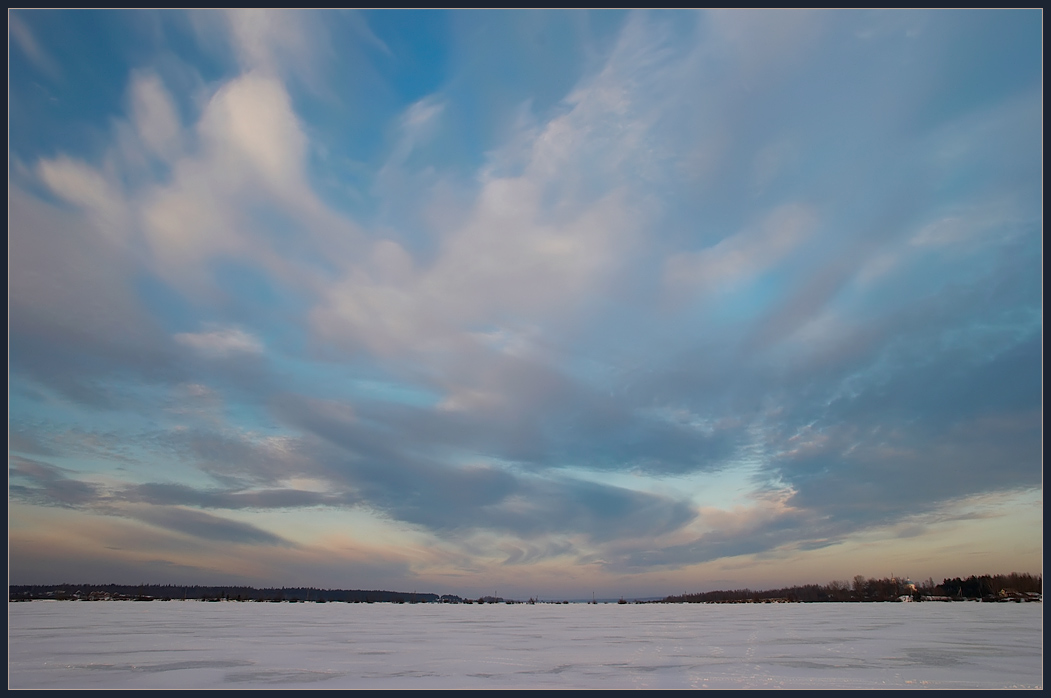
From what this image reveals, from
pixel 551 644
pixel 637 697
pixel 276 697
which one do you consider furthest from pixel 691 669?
pixel 276 697

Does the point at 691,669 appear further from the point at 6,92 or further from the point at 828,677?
the point at 6,92

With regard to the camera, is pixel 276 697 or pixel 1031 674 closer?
pixel 276 697

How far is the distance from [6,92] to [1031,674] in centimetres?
3268

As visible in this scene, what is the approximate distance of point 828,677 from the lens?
14.1 m

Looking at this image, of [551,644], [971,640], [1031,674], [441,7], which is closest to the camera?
[1031,674]

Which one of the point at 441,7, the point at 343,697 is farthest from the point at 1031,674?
the point at 441,7

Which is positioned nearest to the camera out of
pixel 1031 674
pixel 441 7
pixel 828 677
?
pixel 828 677

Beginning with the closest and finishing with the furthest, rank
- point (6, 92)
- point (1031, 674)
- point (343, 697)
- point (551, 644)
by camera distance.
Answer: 1. point (343, 697)
2. point (1031, 674)
3. point (6, 92)
4. point (551, 644)

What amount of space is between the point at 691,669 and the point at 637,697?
4.52 metres

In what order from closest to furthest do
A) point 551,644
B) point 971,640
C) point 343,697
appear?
point 343,697 → point 551,644 → point 971,640

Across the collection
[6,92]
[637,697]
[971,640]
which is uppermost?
[6,92]

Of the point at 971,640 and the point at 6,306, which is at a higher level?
the point at 6,306

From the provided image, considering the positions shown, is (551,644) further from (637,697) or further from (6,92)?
(6,92)

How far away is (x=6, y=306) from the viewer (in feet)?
55.5
